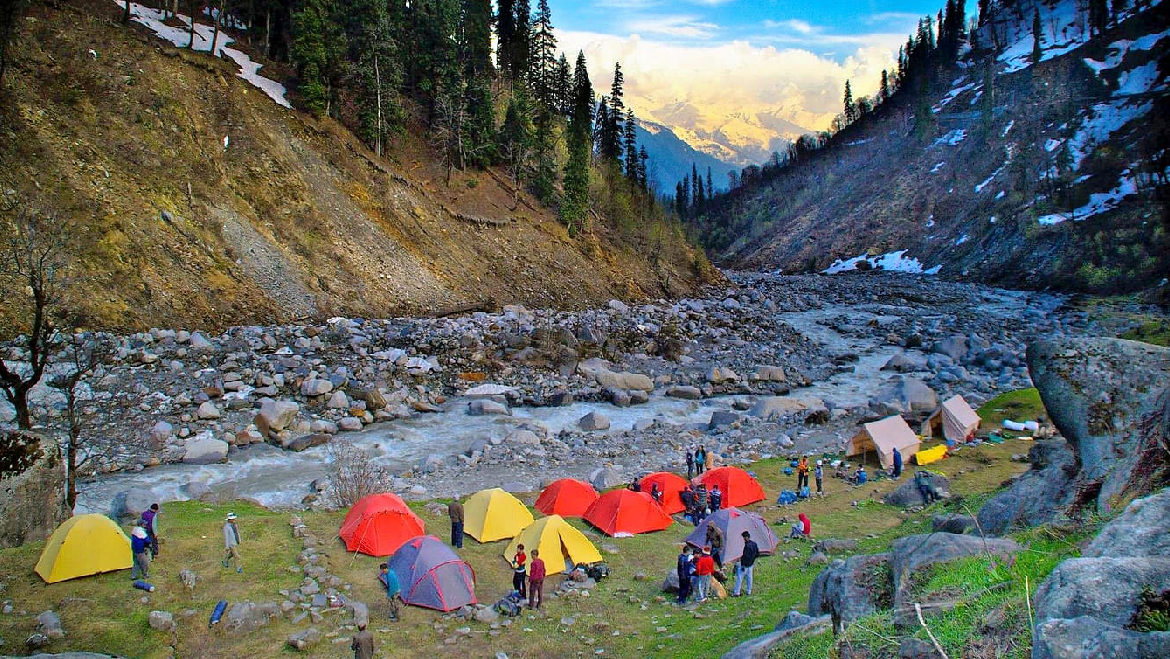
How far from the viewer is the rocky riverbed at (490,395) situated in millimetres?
20812

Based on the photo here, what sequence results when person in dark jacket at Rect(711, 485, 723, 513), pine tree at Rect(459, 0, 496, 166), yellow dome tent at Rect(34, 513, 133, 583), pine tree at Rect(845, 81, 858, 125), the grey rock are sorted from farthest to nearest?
1. pine tree at Rect(845, 81, 858, 125)
2. pine tree at Rect(459, 0, 496, 166)
3. person in dark jacket at Rect(711, 485, 723, 513)
4. yellow dome tent at Rect(34, 513, 133, 583)
5. the grey rock

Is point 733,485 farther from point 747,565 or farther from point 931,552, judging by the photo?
point 931,552

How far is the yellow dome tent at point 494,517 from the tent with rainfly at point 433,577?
2.80 m

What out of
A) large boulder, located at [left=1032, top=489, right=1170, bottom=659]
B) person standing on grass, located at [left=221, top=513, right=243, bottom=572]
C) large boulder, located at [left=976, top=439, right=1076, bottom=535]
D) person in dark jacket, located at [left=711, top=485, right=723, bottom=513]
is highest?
large boulder, located at [left=1032, top=489, right=1170, bottom=659]

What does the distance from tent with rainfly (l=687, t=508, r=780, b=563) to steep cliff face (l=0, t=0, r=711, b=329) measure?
81.3 feet

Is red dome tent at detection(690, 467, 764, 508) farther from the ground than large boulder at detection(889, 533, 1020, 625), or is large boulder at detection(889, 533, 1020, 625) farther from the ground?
large boulder at detection(889, 533, 1020, 625)

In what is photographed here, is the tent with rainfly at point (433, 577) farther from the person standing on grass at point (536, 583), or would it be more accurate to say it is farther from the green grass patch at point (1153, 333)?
the green grass patch at point (1153, 333)

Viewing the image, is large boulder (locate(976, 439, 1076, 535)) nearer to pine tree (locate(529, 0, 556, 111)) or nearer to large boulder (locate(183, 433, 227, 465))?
large boulder (locate(183, 433, 227, 465))

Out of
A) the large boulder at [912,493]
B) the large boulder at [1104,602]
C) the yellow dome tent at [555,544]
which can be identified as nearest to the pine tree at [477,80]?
the large boulder at [912,493]

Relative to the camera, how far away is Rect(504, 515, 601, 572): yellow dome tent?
1341 cm

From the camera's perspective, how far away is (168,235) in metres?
31.7

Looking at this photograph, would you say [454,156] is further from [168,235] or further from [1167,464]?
[1167,464]

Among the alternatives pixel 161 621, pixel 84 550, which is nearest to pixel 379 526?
pixel 161 621

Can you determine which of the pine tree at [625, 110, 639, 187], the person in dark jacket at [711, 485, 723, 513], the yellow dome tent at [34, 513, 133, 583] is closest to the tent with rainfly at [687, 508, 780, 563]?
the person in dark jacket at [711, 485, 723, 513]
